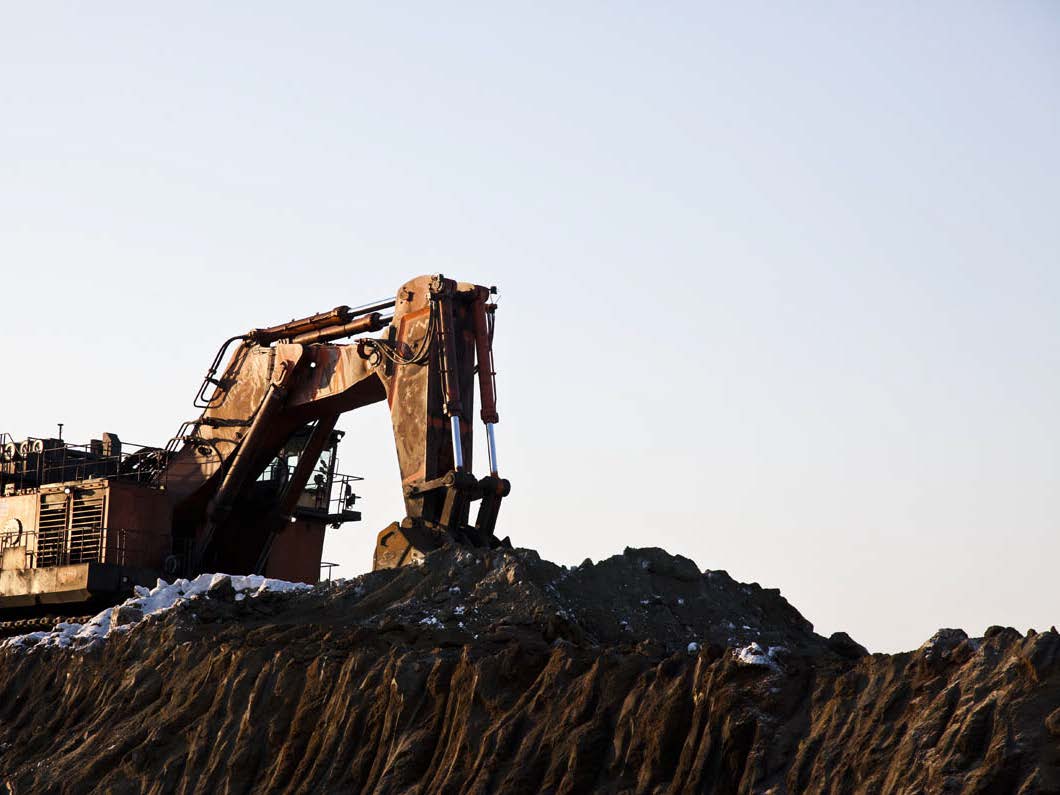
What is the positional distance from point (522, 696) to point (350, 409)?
975 centimetres

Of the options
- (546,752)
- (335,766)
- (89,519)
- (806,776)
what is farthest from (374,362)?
(806,776)

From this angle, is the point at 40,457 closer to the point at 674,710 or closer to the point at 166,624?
the point at 166,624

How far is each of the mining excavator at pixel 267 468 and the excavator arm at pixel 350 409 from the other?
0.02 meters

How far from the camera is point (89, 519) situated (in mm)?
21516

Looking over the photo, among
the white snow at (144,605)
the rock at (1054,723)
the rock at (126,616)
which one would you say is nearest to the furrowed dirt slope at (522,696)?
the rock at (1054,723)

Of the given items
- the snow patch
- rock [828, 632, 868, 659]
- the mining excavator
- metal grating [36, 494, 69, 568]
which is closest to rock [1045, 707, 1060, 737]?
the snow patch

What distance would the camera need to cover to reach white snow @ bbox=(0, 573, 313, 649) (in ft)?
58.3

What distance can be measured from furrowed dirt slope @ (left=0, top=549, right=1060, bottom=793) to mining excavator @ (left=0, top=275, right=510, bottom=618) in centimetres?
219

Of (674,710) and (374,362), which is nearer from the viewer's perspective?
(674,710)

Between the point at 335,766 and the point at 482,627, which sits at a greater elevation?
the point at 482,627

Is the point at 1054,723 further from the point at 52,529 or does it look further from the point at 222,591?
the point at 52,529

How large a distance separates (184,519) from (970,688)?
47.9ft

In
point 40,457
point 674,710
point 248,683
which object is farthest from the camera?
point 40,457

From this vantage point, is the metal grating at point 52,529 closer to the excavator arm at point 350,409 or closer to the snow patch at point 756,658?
the excavator arm at point 350,409
